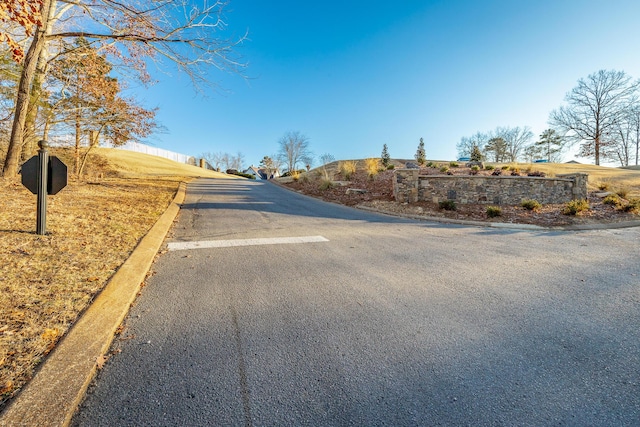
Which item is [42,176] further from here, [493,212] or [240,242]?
[493,212]

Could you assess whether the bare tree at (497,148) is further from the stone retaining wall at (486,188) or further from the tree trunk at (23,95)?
the tree trunk at (23,95)

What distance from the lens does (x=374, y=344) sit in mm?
1899

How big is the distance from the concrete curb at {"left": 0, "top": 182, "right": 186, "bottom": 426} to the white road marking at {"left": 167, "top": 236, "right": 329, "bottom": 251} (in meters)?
1.63

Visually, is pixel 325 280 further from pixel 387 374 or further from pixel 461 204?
pixel 461 204

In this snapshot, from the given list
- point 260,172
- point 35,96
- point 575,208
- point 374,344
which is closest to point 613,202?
point 575,208

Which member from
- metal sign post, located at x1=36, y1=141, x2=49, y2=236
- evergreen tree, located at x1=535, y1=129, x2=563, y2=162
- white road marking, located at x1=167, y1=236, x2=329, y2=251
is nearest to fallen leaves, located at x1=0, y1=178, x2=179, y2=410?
metal sign post, located at x1=36, y1=141, x2=49, y2=236

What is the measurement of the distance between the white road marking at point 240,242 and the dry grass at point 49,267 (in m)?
0.60

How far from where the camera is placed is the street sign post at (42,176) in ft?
11.6

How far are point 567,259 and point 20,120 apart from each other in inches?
479

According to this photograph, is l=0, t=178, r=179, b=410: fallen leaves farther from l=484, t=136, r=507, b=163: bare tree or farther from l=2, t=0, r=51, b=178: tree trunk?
l=484, t=136, r=507, b=163: bare tree

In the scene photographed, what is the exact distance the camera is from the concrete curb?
4.07 feet

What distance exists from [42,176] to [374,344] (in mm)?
4501

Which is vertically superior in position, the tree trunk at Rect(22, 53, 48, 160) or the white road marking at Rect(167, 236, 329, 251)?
the tree trunk at Rect(22, 53, 48, 160)

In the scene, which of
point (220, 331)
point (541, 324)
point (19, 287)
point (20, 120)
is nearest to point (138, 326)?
point (220, 331)
